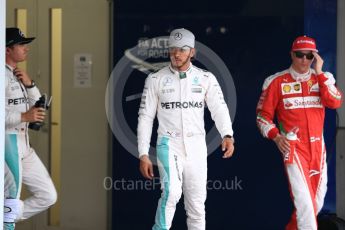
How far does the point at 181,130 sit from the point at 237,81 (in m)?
1.66

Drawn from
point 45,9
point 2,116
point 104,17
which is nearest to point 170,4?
point 104,17

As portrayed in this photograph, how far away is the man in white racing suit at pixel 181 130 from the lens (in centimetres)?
480

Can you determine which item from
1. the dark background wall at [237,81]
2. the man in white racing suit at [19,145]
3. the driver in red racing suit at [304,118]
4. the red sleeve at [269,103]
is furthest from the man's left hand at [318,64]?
the man in white racing suit at [19,145]

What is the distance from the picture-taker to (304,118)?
5.05 m

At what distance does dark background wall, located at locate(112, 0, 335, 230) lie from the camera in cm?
633

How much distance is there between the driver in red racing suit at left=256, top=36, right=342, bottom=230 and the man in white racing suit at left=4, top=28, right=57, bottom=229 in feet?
5.35

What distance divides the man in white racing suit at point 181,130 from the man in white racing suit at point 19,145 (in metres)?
0.78

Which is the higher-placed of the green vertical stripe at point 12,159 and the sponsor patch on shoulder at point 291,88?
the sponsor patch on shoulder at point 291,88

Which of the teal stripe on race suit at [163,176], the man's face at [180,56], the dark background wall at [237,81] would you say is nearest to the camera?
the teal stripe on race suit at [163,176]

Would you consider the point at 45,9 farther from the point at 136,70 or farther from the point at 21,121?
the point at 21,121

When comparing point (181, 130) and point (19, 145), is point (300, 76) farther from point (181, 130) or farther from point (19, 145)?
point (19, 145)

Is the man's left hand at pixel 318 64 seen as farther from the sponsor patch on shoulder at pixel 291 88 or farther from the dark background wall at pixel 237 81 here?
the dark background wall at pixel 237 81

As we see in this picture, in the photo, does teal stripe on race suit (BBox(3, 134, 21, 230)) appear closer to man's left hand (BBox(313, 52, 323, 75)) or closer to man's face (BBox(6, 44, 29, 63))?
man's face (BBox(6, 44, 29, 63))

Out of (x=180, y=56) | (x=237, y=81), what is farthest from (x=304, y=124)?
(x=237, y=81)
